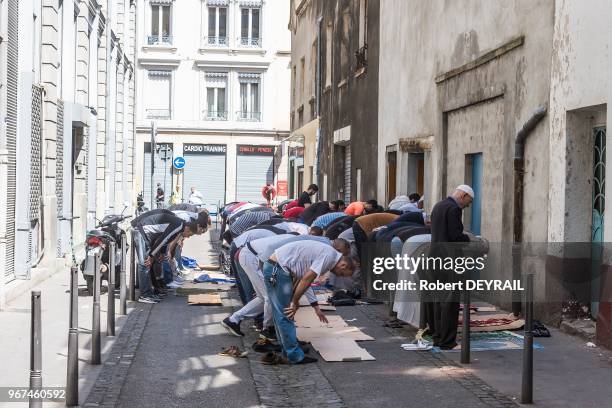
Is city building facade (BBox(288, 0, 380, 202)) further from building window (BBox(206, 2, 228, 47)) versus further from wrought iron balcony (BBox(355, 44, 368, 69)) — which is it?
building window (BBox(206, 2, 228, 47))

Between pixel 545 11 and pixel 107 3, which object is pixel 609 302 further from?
pixel 107 3

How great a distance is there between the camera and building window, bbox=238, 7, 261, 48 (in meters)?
50.9

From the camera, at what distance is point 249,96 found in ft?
167

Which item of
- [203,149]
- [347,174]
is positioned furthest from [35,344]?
[203,149]

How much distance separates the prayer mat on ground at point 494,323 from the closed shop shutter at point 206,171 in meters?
39.3

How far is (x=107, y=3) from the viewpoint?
92.3 ft

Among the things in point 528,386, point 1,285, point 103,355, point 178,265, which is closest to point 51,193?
point 178,265

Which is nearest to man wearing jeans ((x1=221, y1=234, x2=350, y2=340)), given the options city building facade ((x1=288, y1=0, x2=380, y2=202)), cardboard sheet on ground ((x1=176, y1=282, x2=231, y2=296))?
cardboard sheet on ground ((x1=176, y1=282, x2=231, y2=296))

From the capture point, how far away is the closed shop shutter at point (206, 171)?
50750 mm

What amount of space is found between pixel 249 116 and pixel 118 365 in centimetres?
4262

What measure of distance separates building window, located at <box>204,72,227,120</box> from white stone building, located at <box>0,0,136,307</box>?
19.5 meters

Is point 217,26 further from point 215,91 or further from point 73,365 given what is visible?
point 73,365

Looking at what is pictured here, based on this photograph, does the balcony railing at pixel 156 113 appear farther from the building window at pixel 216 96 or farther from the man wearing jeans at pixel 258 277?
the man wearing jeans at pixel 258 277

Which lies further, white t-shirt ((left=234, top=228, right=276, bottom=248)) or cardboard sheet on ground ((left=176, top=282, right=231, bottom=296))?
cardboard sheet on ground ((left=176, top=282, right=231, bottom=296))
